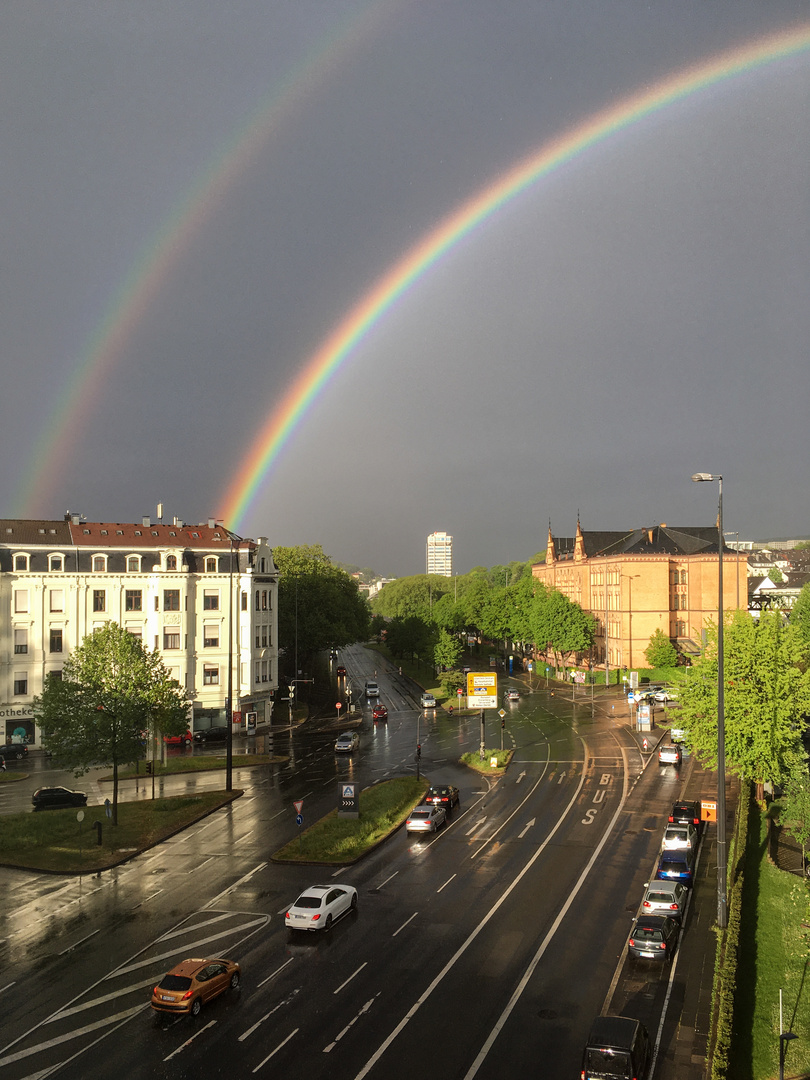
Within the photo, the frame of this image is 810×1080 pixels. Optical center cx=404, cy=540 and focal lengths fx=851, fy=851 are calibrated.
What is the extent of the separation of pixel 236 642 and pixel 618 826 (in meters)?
45.8

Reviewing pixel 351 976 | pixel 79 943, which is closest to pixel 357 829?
pixel 79 943

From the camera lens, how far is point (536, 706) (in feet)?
292

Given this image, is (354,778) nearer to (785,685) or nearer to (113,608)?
(785,685)

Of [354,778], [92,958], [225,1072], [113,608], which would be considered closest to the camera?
[225,1072]

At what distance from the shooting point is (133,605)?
76.7m

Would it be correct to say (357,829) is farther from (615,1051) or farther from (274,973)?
(615,1051)

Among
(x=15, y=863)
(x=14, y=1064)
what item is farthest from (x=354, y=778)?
(x=14, y=1064)

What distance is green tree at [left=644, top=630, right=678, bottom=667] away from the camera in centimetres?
10150

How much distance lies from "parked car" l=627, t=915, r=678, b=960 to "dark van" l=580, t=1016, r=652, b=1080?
21.4ft

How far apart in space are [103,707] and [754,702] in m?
33.1

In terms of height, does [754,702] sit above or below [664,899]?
above

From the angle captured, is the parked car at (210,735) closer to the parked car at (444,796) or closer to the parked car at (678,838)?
the parked car at (444,796)

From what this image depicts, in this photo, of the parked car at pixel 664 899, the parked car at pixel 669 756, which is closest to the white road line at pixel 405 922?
the parked car at pixel 664 899

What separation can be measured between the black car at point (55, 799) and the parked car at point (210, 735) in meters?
24.1
